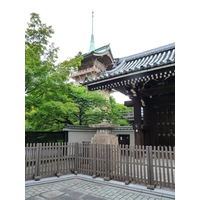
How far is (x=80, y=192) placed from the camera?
4531mm

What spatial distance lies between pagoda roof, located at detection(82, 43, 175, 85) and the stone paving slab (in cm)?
419

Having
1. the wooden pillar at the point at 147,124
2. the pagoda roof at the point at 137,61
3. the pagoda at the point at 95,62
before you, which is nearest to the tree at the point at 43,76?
the pagoda roof at the point at 137,61

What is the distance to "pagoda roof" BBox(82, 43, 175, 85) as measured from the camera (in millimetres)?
6703

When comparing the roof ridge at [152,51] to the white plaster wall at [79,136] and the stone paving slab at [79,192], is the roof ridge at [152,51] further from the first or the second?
the stone paving slab at [79,192]

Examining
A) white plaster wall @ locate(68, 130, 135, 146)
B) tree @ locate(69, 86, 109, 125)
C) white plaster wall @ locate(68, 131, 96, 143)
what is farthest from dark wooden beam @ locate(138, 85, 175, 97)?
white plaster wall @ locate(68, 131, 96, 143)

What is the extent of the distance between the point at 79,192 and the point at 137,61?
23.6ft

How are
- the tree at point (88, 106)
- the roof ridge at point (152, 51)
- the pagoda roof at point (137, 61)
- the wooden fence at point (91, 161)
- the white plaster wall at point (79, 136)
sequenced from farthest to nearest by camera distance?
the tree at point (88, 106) → the white plaster wall at point (79, 136) → the roof ridge at point (152, 51) → the pagoda roof at point (137, 61) → the wooden fence at point (91, 161)

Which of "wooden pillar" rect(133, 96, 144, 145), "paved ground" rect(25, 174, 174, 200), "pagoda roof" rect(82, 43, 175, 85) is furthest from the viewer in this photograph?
"wooden pillar" rect(133, 96, 144, 145)

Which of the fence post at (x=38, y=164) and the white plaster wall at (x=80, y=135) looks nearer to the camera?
the fence post at (x=38, y=164)

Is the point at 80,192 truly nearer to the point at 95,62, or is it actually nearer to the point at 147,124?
the point at 147,124

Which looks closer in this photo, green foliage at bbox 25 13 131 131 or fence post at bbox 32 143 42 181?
fence post at bbox 32 143 42 181

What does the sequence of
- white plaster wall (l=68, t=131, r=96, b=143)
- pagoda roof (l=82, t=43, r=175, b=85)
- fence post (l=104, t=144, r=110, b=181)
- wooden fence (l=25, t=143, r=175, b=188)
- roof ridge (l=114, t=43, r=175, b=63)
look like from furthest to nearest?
white plaster wall (l=68, t=131, r=96, b=143) < roof ridge (l=114, t=43, r=175, b=63) < pagoda roof (l=82, t=43, r=175, b=85) < fence post (l=104, t=144, r=110, b=181) < wooden fence (l=25, t=143, r=175, b=188)

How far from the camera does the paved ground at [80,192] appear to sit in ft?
13.6

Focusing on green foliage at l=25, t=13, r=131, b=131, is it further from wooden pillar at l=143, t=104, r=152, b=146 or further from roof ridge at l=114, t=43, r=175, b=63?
wooden pillar at l=143, t=104, r=152, b=146
